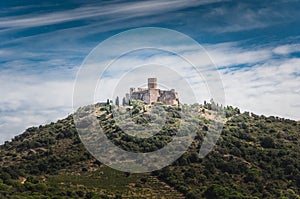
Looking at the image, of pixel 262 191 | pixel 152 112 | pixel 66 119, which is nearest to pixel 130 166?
pixel 262 191

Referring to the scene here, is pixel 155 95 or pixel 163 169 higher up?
pixel 155 95

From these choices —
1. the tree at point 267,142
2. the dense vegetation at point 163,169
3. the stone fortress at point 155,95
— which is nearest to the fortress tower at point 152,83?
the stone fortress at point 155,95

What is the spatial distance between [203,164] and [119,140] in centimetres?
1314

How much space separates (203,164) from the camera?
59.7m

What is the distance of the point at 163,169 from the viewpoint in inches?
2292

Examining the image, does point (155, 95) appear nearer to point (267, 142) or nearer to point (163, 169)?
point (267, 142)

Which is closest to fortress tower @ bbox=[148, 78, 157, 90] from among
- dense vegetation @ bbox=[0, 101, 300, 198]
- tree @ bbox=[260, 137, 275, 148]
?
dense vegetation @ bbox=[0, 101, 300, 198]

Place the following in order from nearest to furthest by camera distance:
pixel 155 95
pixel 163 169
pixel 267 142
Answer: pixel 163 169, pixel 267 142, pixel 155 95

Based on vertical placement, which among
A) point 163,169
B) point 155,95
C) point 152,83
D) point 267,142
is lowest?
point 163,169

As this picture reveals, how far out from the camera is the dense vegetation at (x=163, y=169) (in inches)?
1984

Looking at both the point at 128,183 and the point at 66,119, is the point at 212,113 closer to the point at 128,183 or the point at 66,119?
the point at 66,119

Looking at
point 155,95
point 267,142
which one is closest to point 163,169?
point 267,142

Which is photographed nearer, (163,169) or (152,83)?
(163,169)

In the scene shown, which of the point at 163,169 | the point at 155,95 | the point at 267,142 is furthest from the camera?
the point at 155,95
